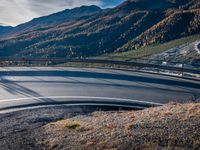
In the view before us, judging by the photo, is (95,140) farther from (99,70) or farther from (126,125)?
(99,70)

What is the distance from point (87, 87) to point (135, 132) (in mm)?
10682

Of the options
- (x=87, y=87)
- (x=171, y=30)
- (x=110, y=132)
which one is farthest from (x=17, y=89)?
(x=171, y=30)

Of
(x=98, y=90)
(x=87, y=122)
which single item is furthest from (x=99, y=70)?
(x=87, y=122)

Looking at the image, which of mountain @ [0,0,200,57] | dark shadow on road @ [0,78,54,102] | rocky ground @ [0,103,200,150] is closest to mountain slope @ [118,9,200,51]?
mountain @ [0,0,200,57]

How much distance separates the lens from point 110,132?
975 cm

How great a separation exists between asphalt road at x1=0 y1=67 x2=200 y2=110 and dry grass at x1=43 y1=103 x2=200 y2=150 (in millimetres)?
5461

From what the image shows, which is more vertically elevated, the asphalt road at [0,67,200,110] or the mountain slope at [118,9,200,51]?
the mountain slope at [118,9,200,51]

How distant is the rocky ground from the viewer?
28.7 feet

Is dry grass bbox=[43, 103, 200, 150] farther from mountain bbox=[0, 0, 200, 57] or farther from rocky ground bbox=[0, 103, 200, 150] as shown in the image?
mountain bbox=[0, 0, 200, 57]

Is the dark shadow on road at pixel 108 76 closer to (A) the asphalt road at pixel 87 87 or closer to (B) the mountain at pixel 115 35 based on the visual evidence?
(A) the asphalt road at pixel 87 87

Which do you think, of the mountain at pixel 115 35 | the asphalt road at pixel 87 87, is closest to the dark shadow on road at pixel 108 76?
the asphalt road at pixel 87 87

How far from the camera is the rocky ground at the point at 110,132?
28.7 feet

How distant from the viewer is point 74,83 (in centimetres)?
2106

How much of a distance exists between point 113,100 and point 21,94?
4.37 meters
